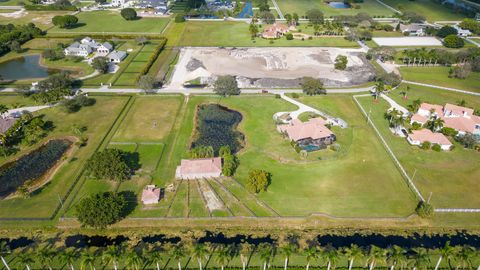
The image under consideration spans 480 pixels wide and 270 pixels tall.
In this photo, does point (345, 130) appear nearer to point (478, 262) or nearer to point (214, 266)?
point (478, 262)

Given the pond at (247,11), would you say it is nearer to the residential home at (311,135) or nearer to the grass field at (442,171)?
the grass field at (442,171)

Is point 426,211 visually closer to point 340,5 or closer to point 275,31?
point 275,31

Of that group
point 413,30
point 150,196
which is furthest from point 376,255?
point 413,30

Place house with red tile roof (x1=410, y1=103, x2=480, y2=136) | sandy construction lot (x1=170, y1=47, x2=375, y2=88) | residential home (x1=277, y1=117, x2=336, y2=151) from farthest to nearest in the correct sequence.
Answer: sandy construction lot (x1=170, y1=47, x2=375, y2=88), house with red tile roof (x1=410, y1=103, x2=480, y2=136), residential home (x1=277, y1=117, x2=336, y2=151)

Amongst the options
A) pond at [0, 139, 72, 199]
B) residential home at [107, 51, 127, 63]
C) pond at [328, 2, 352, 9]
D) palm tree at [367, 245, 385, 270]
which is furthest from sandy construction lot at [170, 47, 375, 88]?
pond at [328, 2, 352, 9]


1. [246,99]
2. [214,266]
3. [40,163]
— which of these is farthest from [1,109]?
[214,266]

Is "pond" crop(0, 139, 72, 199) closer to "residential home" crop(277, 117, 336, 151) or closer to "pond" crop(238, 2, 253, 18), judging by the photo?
"residential home" crop(277, 117, 336, 151)
